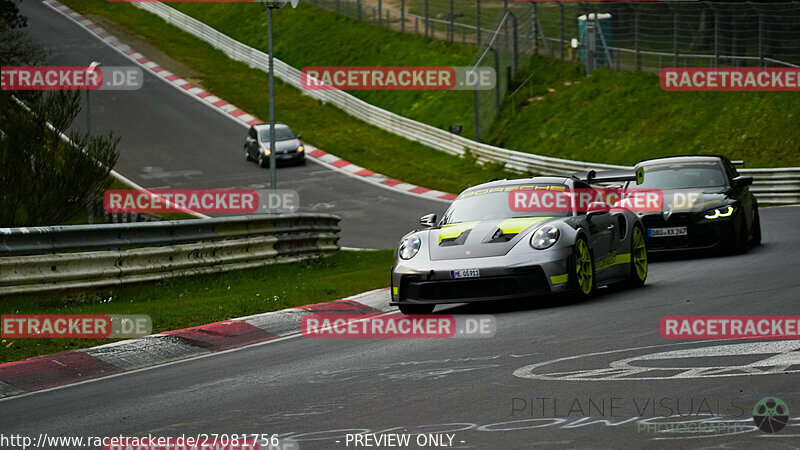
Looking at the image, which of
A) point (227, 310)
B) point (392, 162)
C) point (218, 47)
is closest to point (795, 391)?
point (227, 310)

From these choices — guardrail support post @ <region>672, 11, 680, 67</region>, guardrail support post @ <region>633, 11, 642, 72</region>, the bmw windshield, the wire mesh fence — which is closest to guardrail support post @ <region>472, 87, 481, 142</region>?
the wire mesh fence

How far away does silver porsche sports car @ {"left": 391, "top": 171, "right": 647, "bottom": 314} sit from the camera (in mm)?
11352

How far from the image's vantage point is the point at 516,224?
12.0 metres

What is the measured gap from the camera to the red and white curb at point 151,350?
9.30 metres

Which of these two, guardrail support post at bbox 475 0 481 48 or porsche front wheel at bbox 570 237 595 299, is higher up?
guardrail support post at bbox 475 0 481 48

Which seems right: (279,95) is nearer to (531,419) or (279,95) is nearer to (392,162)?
(392,162)

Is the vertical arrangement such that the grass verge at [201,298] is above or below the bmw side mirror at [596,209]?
below

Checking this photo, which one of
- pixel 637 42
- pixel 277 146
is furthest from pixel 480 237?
pixel 637 42

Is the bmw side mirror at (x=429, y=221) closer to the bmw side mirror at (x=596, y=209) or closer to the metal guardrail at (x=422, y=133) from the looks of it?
the bmw side mirror at (x=596, y=209)

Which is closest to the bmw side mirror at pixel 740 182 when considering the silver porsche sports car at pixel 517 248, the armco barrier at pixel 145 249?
the silver porsche sports car at pixel 517 248

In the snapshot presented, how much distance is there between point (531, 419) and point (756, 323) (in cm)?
382

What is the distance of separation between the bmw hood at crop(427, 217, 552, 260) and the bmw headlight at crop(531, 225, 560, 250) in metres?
0.12

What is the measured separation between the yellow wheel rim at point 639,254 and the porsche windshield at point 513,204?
123 centimetres

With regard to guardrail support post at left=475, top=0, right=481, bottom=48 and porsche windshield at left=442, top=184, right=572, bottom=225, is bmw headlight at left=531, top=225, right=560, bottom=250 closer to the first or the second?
porsche windshield at left=442, top=184, right=572, bottom=225
